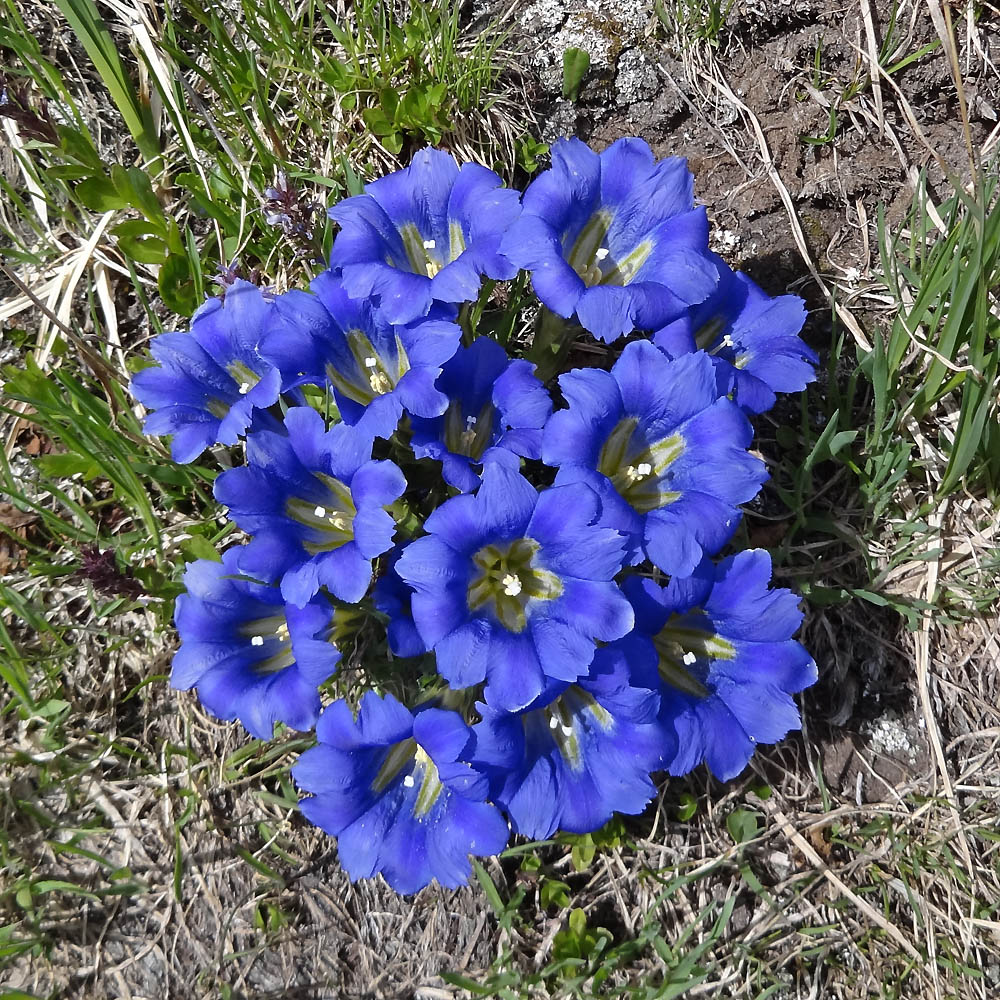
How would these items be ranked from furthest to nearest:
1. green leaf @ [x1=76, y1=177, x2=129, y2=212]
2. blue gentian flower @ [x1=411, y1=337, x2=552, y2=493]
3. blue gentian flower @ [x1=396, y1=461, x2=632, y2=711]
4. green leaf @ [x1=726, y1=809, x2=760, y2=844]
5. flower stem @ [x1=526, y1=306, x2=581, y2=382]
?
green leaf @ [x1=76, y1=177, x2=129, y2=212] → green leaf @ [x1=726, y1=809, x2=760, y2=844] → flower stem @ [x1=526, y1=306, x2=581, y2=382] → blue gentian flower @ [x1=411, y1=337, x2=552, y2=493] → blue gentian flower @ [x1=396, y1=461, x2=632, y2=711]

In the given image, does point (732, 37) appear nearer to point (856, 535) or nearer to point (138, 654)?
point (856, 535)

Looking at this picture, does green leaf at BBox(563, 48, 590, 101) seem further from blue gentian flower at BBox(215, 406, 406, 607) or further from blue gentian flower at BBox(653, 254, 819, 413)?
blue gentian flower at BBox(215, 406, 406, 607)

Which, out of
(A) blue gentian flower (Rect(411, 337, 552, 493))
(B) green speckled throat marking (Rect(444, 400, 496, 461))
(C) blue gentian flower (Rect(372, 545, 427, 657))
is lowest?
(C) blue gentian flower (Rect(372, 545, 427, 657))

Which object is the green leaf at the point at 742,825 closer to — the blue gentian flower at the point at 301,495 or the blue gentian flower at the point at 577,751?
the blue gentian flower at the point at 577,751

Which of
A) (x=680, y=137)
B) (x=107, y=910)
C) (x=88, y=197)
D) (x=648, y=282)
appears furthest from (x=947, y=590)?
(x=88, y=197)

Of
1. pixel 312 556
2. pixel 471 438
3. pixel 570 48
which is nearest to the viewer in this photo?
pixel 312 556

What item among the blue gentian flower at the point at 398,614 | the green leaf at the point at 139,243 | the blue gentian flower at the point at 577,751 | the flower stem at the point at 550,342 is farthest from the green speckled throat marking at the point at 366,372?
the green leaf at the point at 139,243

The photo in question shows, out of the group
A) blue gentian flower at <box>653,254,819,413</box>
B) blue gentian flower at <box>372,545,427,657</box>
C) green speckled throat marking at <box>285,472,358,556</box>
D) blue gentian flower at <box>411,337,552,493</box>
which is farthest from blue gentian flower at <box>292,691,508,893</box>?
blue gentian flower at <box>653,254,819,413</box>
